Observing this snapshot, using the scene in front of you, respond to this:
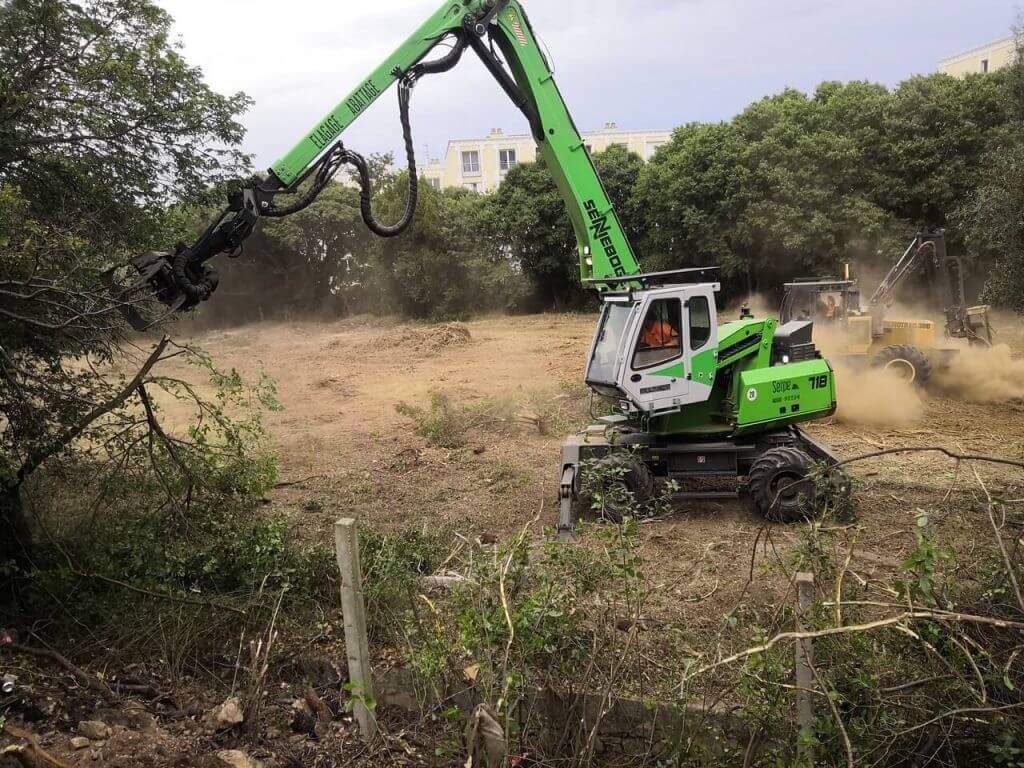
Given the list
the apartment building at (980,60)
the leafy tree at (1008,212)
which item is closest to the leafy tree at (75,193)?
the leafy tree at (1008,212)

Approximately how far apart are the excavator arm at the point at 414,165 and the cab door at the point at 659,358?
0.62 metres

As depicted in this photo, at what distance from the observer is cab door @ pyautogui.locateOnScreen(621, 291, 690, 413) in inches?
265

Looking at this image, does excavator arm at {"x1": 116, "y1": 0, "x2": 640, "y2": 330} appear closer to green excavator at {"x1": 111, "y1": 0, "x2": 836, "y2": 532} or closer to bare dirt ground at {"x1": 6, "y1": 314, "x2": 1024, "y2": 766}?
green excavator at {"x1": 111, "y1": 0, "x2": 836, "y2": 532}

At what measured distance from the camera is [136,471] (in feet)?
18.6

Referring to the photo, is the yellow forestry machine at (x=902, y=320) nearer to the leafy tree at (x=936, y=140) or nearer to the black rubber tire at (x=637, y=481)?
the black rubber tire at (x=637, y=481)

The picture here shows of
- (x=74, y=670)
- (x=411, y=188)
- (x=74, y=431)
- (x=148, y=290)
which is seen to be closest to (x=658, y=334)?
(x=411, y=188)

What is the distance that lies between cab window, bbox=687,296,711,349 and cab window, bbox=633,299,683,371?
0.51 ft

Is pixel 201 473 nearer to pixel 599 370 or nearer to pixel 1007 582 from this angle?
pixel 599 370

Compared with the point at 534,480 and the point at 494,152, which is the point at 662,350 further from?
the point at 494,152

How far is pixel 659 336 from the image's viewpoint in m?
6.83

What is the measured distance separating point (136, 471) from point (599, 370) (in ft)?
13.2

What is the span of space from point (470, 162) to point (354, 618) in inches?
2117

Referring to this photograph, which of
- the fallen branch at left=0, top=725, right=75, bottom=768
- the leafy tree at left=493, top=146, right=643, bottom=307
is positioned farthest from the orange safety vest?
the leafy tree at left=493, top=146, right=643, bottom=307

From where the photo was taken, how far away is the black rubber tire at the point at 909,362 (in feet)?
38.1
